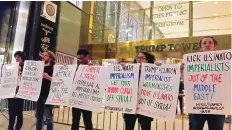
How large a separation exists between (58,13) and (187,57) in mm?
7635

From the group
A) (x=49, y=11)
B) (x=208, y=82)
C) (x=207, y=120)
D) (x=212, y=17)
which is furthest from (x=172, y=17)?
(x=207, y=120)

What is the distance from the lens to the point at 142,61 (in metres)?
3.12

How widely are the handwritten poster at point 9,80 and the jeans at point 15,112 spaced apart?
0.14m

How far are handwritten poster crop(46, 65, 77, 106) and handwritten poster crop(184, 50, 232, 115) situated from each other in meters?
1.61

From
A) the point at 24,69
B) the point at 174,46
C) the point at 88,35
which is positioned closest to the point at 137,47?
the point at 174,46

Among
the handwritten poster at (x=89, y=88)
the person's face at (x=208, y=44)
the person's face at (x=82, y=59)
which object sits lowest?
the handwritten poster at (x=89, y=88)

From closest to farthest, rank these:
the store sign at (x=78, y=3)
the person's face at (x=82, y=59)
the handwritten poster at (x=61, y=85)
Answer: the person's face at (x=82, y=59), the handwritten poster at (x=61, y=85), the store sign at (x=78, y=3)

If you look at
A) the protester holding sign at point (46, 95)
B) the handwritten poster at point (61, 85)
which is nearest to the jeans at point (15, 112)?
the protester holding sign at point (46, 95)

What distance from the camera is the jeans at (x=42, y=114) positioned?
3578 millimetres

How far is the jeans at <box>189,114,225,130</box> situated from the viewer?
2496 millimetres

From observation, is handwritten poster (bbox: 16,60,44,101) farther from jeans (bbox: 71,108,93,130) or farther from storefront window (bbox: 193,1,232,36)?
storefront window (bbox: 193,1,232,36)

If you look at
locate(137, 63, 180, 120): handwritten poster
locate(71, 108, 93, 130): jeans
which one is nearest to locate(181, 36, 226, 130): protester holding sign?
locate(137, 63, 180, 120): handwritten poster

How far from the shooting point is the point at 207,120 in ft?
8.54

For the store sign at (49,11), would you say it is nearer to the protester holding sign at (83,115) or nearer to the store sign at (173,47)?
the store sign at (173,47)
